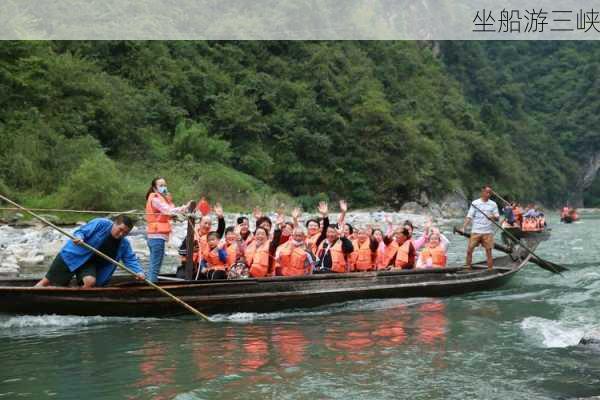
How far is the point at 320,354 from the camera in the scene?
25.1 feet

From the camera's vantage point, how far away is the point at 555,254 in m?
19.8

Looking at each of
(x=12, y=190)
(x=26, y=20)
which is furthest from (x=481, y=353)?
(x=26, y=20)

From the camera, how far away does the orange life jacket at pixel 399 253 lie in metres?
12.3

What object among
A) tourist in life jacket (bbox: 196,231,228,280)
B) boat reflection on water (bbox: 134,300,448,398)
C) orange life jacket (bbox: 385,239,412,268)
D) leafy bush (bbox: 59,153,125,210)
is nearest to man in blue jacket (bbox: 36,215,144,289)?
boat reflection on water (bbox: 134,300,448,398)

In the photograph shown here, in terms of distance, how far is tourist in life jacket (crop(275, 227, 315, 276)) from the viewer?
11016 mm

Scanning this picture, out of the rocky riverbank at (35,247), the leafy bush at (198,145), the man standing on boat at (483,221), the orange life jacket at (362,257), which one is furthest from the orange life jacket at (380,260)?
the leafy bush at (198,145)

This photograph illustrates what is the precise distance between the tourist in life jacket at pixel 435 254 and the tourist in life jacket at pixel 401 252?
472 mm

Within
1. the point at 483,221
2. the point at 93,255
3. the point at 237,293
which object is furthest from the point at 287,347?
the point at 483,221

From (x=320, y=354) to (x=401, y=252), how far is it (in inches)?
197

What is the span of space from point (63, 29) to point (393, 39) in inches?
1481

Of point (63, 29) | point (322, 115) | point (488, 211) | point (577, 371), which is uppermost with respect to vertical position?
point (63, 29)

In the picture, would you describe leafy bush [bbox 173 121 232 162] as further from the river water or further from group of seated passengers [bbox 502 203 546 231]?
the river water

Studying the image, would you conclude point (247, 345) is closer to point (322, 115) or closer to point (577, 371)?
point (577, 371)

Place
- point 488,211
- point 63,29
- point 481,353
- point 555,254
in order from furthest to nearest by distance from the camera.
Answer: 1. point 63,29
2. point 555,254
3. point 488,211
4. point 481,353
